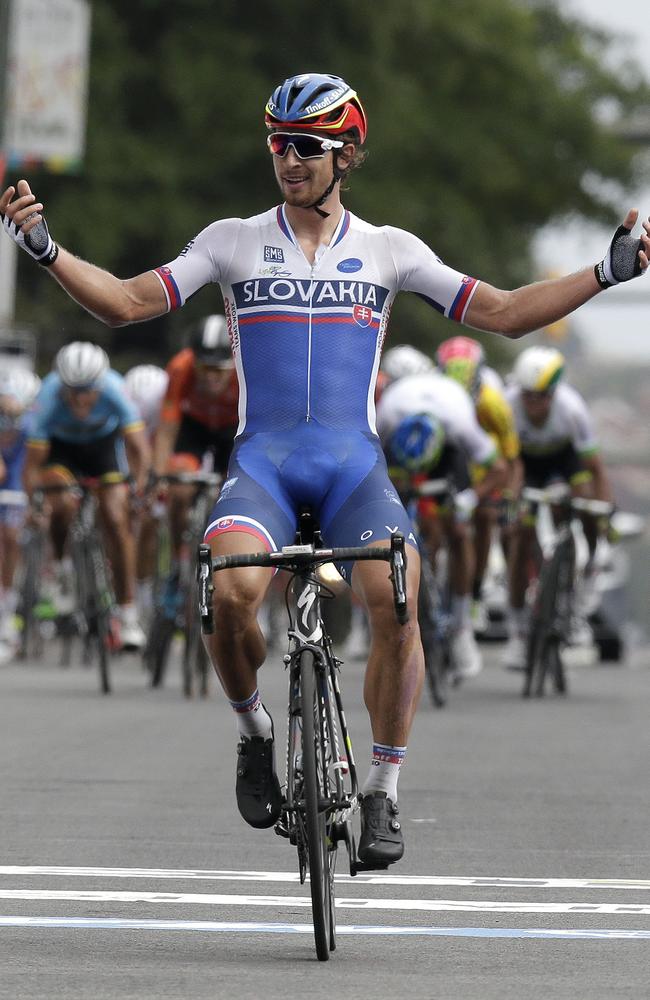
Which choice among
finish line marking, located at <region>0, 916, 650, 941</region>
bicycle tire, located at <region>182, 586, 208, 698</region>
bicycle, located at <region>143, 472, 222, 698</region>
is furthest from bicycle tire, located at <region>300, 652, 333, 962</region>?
bicycle tire, located at <region>182, 586, 208, 698</region>

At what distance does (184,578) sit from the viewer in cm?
1614

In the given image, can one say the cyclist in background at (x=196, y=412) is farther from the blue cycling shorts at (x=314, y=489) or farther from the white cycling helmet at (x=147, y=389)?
the blue cycling shorts at (x=314, y=489)

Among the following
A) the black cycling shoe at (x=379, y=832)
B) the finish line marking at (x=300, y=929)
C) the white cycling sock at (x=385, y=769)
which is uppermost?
the white cycling sock at (x=385, y=769)

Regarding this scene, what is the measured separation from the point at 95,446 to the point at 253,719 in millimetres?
10174

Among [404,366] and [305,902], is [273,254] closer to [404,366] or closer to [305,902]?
[305,902]

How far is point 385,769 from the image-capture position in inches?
294

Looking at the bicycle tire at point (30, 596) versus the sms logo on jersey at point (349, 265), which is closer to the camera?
the sms logo on jersey at point (349, 265)

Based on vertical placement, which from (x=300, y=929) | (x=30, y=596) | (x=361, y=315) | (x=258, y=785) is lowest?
(x=300, y=929)

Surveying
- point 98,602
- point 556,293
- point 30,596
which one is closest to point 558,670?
point 98,602

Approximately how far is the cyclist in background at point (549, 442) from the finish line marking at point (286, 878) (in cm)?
908

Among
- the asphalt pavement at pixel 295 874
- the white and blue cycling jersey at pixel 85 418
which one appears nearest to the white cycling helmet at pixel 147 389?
the white and blue cycling jersey at pixel 85 418

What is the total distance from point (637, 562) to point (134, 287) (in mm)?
25729

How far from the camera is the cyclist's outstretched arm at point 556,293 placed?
7.72 metres

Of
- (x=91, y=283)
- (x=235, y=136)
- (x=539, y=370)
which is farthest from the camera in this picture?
(x=235, y=136)
